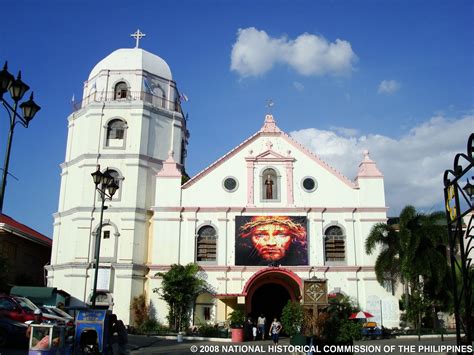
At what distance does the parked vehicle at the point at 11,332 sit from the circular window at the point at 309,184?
18.9 meters

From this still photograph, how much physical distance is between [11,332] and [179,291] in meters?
13.0

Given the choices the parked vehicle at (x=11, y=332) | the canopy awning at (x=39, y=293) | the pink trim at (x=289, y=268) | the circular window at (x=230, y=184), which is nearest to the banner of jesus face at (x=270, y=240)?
the pink trim at (x=289, y=268)

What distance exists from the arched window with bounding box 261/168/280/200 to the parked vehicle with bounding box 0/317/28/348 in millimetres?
17320

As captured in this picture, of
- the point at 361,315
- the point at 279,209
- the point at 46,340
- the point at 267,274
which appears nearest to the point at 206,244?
the point at 267,274

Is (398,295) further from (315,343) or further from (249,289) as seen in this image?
(315,343)

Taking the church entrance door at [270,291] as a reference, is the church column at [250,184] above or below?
above

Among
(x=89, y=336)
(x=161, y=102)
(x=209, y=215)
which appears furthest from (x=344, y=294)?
(x=89, y=336)

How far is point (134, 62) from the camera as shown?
32.7m

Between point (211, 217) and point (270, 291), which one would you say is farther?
point (270, 291)

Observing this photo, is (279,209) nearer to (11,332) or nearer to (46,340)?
(11,332)

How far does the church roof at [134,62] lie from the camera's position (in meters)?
32.6

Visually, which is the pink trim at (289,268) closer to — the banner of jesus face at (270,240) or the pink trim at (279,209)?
the banner of jesus face at (270,240)

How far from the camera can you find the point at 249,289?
27844 millimetres

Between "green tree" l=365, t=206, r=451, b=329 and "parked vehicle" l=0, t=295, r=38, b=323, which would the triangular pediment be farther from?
"parked vehicle" l=0, t=295, r=38, b=323
